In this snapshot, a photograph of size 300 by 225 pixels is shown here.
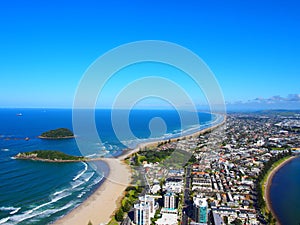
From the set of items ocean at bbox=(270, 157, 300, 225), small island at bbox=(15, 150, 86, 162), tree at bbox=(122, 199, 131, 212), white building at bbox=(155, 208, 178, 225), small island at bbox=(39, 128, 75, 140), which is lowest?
ocean at bbox=(270, 157, 300, 225)

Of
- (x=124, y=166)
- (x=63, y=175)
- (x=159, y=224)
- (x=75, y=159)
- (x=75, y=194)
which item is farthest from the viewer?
(x=75, y=159)

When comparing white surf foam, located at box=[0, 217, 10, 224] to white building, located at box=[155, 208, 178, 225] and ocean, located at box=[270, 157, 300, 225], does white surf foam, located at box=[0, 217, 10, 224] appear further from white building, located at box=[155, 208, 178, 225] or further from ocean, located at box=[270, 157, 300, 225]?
ocean, located at box=[270, 157, 300, 225]

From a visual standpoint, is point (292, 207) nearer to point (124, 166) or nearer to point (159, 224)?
point (159, 224)

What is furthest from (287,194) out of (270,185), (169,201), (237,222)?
(169,201)

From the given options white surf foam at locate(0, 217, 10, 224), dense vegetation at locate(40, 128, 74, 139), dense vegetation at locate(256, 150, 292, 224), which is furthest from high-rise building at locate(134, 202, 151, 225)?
dense vegetation at locate(40, 128, 74, 139)

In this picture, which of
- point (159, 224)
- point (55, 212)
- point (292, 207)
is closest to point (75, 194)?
point (55, 212)

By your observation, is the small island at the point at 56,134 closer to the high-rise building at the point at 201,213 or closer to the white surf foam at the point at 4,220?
the white surf foam at the point at 4,220
